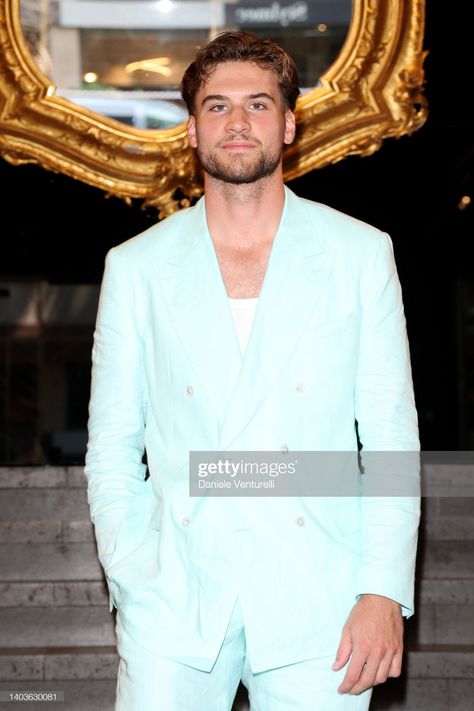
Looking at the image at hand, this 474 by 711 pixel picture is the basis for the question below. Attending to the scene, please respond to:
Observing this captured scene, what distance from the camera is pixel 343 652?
6.57ft

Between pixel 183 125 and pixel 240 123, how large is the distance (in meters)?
3.18

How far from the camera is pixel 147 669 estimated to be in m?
2.02

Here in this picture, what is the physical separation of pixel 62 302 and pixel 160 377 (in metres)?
3.38

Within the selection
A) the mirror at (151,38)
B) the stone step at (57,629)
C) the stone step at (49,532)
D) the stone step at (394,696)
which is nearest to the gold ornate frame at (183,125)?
the mirror at (151,38)

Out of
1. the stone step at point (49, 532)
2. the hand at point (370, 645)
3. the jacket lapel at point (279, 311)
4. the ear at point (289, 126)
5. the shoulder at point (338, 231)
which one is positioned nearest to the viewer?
the hand at point (370, 645)

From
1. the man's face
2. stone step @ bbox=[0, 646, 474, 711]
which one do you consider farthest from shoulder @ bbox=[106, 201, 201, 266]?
stone step @ bbox=[0, 646, 474, 711]

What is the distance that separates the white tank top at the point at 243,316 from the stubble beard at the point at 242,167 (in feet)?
0.82

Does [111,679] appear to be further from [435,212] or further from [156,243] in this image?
[435,212]

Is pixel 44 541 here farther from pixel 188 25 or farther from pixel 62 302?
pixel 188 25

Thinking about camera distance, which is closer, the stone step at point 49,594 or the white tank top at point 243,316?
the white tank top at point 243,316

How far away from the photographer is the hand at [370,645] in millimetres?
1982

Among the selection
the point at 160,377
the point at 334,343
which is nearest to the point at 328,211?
the point at 334,343

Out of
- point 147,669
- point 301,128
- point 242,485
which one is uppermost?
point 301,128

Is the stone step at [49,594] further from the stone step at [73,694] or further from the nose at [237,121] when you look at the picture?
Result: the nose at [237,121]
